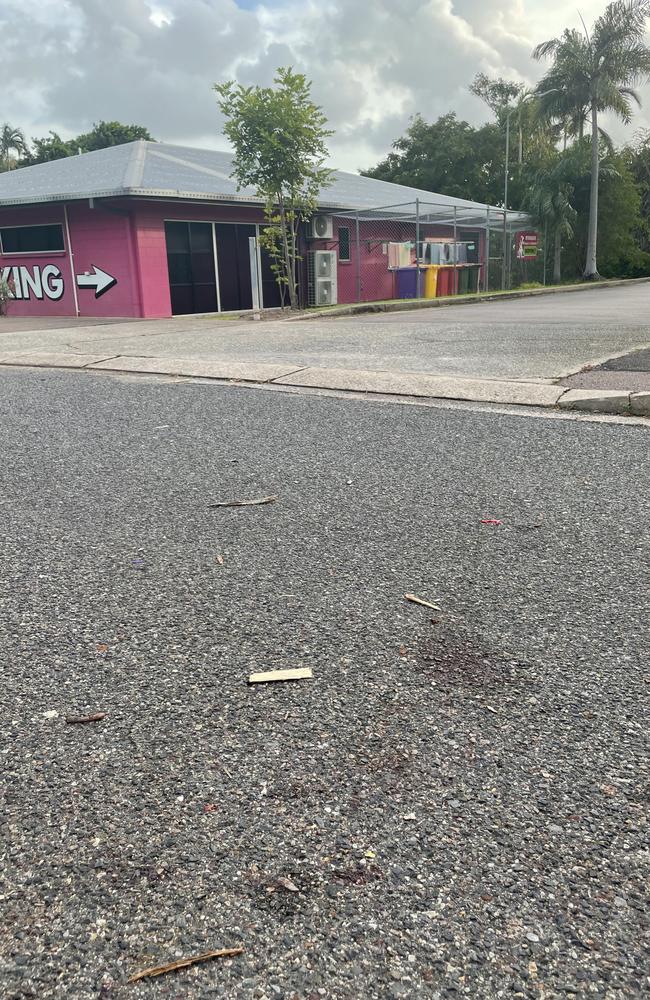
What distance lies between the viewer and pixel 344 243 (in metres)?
24.6

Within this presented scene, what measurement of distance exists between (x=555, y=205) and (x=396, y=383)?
30699 mm

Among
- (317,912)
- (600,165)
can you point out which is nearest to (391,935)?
(317,912)

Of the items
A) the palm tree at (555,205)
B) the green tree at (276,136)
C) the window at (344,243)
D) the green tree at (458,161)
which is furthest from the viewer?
the green tree at (458,161)

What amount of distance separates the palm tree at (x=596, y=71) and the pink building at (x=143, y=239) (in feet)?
54.3

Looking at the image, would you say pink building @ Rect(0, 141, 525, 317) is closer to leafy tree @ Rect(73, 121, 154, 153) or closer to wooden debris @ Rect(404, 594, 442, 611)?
wooden debris @ Rect(404, 594, 442, 611)

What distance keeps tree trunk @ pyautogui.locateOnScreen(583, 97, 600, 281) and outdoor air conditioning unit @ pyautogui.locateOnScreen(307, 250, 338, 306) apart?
1838 cm

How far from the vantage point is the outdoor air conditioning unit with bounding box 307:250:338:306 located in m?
21.2

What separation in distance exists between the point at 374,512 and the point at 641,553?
121 centimetres

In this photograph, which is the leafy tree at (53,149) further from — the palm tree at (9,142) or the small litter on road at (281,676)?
the small litter on road at (281,676)

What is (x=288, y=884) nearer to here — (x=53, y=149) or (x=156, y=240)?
(x=156, y=240)

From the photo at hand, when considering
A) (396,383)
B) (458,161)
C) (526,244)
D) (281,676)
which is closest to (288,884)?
(281,676)

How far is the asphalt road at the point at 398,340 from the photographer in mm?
8625

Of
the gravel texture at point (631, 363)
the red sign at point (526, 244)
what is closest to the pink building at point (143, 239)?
the red sign at point (526, 244)

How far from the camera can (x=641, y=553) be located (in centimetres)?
319
